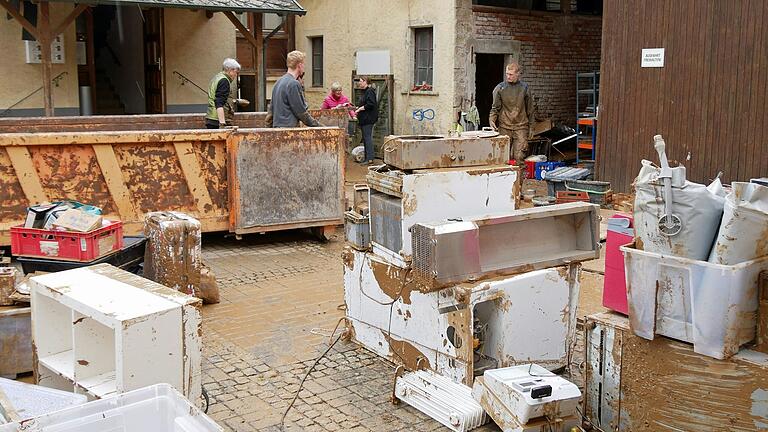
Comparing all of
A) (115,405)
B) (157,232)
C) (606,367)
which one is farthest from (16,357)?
(606,367)

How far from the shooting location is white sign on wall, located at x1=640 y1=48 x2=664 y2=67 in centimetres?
1183

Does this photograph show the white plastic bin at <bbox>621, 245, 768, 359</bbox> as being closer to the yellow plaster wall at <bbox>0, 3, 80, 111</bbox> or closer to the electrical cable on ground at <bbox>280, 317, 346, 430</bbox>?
the electrical cable on ground at <bbox>280, 317, 346, 430</bbox>

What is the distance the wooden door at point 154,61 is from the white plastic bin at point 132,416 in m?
15.1

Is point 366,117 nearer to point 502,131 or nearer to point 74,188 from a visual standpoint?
point 502,131

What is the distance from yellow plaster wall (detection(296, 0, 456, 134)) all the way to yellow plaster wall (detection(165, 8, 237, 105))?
287 centimetres

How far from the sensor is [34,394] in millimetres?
4047

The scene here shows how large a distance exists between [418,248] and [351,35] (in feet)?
51.7

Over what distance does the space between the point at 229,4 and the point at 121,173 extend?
7.84 metres

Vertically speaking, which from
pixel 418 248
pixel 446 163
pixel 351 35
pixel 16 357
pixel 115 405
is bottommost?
pixel 16 357

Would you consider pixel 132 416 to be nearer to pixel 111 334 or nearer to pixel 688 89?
pixel 111 334

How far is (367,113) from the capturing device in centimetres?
1777

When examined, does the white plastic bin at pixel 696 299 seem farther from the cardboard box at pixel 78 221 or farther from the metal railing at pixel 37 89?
the metal railing at pixel 37 89

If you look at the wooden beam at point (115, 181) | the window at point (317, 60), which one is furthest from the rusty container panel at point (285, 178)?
the window at point (317, 60)

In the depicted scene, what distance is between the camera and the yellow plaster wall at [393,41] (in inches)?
686
